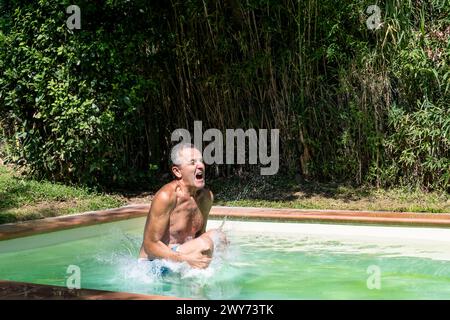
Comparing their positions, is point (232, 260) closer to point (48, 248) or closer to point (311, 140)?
point (48, 248)

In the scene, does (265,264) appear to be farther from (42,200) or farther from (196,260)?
(42,200)

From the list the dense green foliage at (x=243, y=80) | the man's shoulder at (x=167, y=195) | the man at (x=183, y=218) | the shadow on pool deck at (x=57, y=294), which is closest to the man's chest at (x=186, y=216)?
the man at (x=183, y=218)

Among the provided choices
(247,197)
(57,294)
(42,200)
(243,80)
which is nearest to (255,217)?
(247,197)

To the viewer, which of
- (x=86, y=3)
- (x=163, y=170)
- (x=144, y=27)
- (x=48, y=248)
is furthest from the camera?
(x=163, y=170)

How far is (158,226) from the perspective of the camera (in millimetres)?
3408

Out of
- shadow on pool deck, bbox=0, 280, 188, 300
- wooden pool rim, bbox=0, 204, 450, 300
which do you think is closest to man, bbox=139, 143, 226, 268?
shadow on pool deck, bbox=0, 280, 188, 300

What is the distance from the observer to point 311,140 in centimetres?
748

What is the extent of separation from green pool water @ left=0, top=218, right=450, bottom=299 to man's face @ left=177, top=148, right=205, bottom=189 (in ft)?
1.48

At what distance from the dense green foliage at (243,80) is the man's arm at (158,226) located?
A: 11.7 ft

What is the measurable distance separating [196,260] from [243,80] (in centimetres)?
453

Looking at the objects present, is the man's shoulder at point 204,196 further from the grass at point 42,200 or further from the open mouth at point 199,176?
the grass at point 42,200

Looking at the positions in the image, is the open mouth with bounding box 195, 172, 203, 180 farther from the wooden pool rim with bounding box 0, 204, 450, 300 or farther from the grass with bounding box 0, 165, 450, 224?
the grass with bounding box 0, 165, 450, 224
